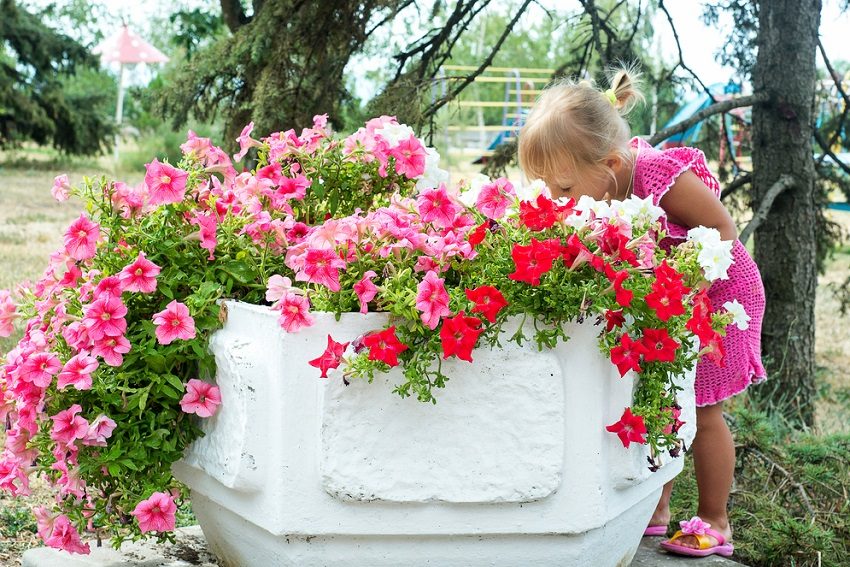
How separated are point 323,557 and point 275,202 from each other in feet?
2.36

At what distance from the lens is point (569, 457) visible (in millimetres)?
1735

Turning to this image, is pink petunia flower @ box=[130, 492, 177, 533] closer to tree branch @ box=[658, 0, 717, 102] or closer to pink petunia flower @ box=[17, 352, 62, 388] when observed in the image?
pink petunia flower @ box=[17, 352, 62, 388]

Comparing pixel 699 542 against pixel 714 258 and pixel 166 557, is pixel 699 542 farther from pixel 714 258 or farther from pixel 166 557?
pixel 166 557

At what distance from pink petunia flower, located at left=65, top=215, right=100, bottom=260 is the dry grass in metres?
1.15

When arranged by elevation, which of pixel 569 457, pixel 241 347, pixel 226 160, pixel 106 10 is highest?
pixel 106 10

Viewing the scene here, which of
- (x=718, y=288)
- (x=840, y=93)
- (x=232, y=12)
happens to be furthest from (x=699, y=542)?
(x=232, y=12)

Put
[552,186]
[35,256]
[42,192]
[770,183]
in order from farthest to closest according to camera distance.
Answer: [42,192] < [35,256] < [770,183] < [552,186]

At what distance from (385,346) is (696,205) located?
980 mm

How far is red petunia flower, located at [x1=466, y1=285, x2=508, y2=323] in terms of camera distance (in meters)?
1.60

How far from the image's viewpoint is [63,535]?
6.26 ft

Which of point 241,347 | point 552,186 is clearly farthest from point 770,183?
point 241,347

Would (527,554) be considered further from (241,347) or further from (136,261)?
(136,261)

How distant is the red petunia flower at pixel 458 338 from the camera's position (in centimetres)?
157

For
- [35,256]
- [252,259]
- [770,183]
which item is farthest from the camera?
[35,256]
